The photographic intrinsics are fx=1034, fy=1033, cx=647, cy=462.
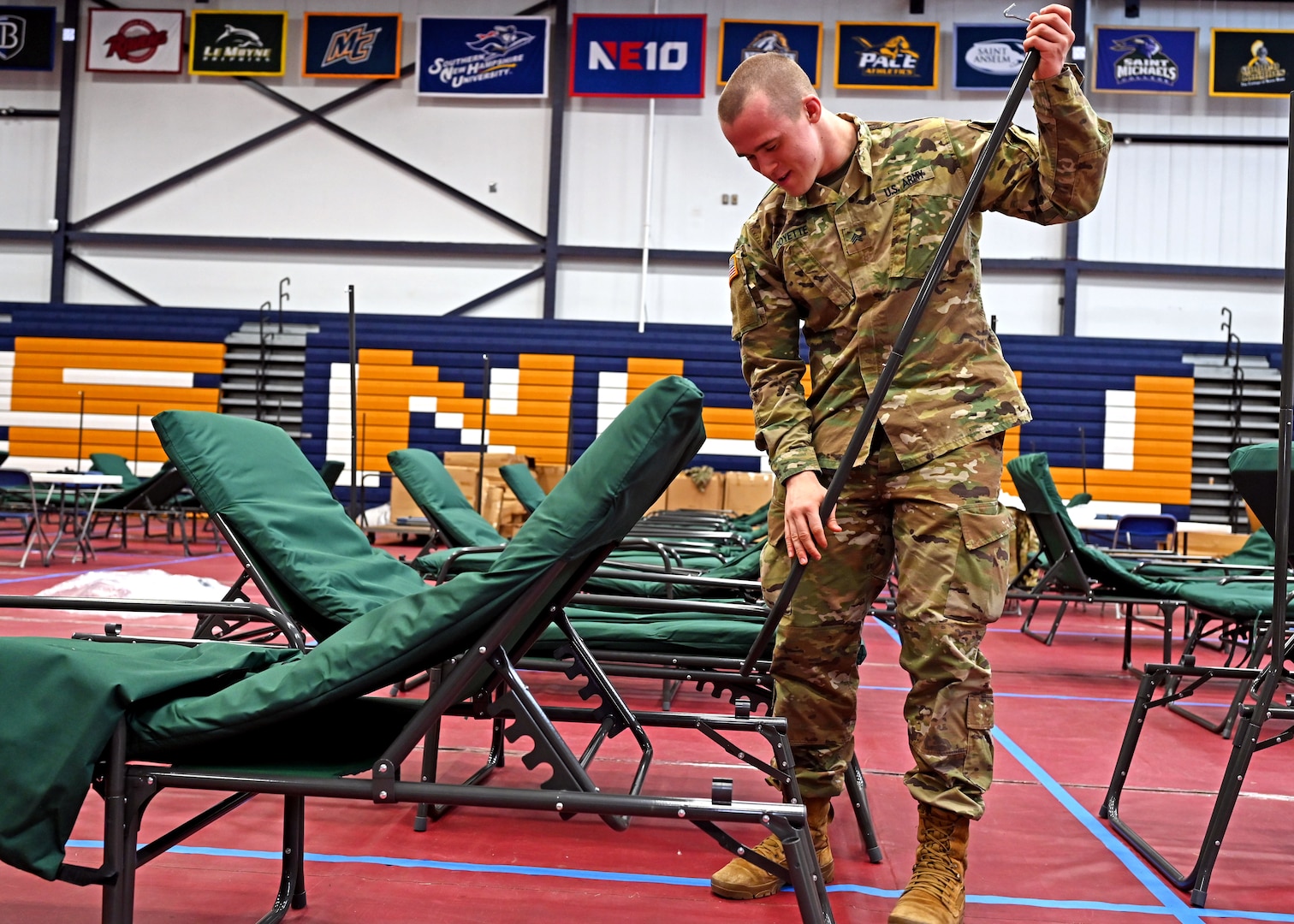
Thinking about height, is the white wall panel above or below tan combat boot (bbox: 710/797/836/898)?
above

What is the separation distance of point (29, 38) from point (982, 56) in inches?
474

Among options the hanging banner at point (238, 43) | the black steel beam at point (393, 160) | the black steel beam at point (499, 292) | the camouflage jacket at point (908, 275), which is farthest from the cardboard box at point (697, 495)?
the camouflage jacket at point (908, 275)

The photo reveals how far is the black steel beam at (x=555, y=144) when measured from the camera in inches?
500

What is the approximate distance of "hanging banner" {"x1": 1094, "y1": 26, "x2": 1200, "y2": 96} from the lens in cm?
1227

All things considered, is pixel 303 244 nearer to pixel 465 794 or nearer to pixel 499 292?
pixel 499 292

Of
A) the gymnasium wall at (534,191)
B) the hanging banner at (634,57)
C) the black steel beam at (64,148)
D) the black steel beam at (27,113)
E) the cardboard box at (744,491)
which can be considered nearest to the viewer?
the cardboard box at (744,491)

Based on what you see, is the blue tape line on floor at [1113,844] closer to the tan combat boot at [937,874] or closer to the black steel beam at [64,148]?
the tan combat boot at [937,874]

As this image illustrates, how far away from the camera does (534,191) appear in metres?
12.9

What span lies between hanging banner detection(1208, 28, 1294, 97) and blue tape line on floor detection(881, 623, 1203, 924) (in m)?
12.0

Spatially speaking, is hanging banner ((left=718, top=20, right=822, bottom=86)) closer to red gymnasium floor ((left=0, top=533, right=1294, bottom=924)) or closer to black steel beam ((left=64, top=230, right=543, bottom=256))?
black steel beam ((left=64, top=230, right=543, bottom=256))

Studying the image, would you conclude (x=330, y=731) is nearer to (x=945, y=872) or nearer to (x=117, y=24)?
(x=945, y=872)

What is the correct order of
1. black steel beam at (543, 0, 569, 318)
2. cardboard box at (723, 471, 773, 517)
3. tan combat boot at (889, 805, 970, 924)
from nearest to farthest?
tan combat boot at (889, 805, 970, 924)
cardboard box at (723, 471, 773, 517)
black steel beam at (543, 0, 569, 318)

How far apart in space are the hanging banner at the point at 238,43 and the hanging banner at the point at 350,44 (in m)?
0.35

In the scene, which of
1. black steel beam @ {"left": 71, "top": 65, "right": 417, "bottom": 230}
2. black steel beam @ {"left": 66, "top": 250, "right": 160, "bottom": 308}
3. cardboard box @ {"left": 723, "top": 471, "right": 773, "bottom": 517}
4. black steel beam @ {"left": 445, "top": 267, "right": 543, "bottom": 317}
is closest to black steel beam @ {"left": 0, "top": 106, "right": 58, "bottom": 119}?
black steel beam @ {"left": 71, "top": 65, "right": 417, "bottom": 230}
